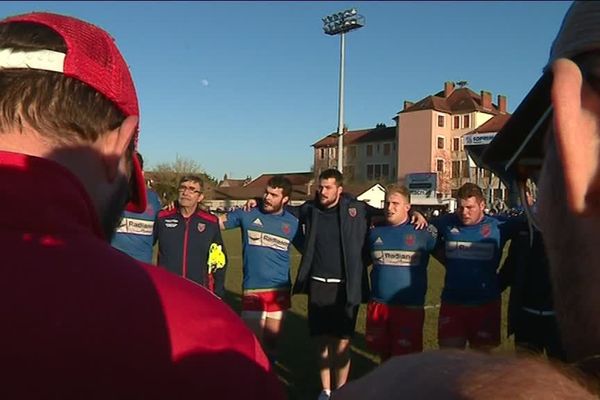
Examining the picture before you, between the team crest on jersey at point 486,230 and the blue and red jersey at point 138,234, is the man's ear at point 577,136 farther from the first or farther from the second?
the blue and red jersey at point 138,234

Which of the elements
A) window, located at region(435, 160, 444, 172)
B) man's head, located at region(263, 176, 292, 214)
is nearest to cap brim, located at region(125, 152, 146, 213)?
man's head, located at region(263, 176, 292, 214)

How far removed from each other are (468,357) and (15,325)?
66 centimetres

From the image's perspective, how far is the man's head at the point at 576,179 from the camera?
32.4 inches

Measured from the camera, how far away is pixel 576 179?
827 mm

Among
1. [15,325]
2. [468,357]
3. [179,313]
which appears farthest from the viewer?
[179,313]

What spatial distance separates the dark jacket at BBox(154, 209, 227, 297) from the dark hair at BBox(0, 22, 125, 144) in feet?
21.2

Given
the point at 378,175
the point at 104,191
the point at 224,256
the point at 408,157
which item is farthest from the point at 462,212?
the point at 378,175

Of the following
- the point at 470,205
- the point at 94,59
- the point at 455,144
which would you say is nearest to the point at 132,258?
the point at 94,59

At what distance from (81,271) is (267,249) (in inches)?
269

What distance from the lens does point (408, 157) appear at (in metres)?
79.1

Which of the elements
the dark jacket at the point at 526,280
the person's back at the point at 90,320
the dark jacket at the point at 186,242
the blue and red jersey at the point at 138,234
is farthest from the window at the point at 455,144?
the person's back at the point at 90,320

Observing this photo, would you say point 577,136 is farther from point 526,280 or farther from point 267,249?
point 267,249

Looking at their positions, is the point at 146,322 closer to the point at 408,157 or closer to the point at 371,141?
the point at 408,157

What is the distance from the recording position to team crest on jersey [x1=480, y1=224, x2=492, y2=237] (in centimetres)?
678
